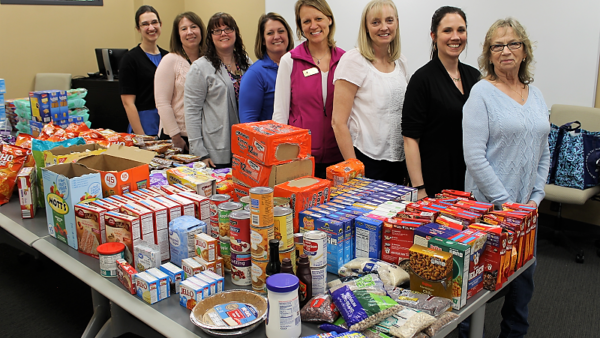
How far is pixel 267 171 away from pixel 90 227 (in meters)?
0.76

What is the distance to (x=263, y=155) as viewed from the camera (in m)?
1.80

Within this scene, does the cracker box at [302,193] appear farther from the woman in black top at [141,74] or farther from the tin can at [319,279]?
the woman in black top at [141,74]

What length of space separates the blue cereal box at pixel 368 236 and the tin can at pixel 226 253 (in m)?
0.47

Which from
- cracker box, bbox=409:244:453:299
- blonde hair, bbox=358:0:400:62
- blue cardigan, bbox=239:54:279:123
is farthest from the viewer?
blue cardigan, bbox=239:54:279:123

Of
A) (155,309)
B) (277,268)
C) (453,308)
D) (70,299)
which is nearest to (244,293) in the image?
(277,268)

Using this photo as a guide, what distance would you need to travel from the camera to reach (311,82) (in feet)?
8.96

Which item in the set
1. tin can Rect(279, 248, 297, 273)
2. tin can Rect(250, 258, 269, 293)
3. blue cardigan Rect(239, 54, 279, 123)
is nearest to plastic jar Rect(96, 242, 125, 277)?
tin can Rect(250, 258, 269, 293)

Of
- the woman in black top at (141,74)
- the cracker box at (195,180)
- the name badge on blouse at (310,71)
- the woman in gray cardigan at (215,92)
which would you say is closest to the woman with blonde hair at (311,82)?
the name badge on blouse at (310,71)

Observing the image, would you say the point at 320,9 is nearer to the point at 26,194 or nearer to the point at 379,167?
the point at 379,167

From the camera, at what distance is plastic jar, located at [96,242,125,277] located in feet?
5.43

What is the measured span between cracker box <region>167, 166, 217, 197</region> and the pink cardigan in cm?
123

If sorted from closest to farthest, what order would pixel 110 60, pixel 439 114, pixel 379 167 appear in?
pixel 439 114, pixel 379 167, pixel 110 60

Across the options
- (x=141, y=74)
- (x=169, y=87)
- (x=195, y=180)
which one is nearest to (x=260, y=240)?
(x=195, y=180)

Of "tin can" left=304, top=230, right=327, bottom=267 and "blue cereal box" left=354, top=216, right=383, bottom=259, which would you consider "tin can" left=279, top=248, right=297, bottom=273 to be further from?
"blue cereal box" left=354, top=216, right=383, bottom=259
